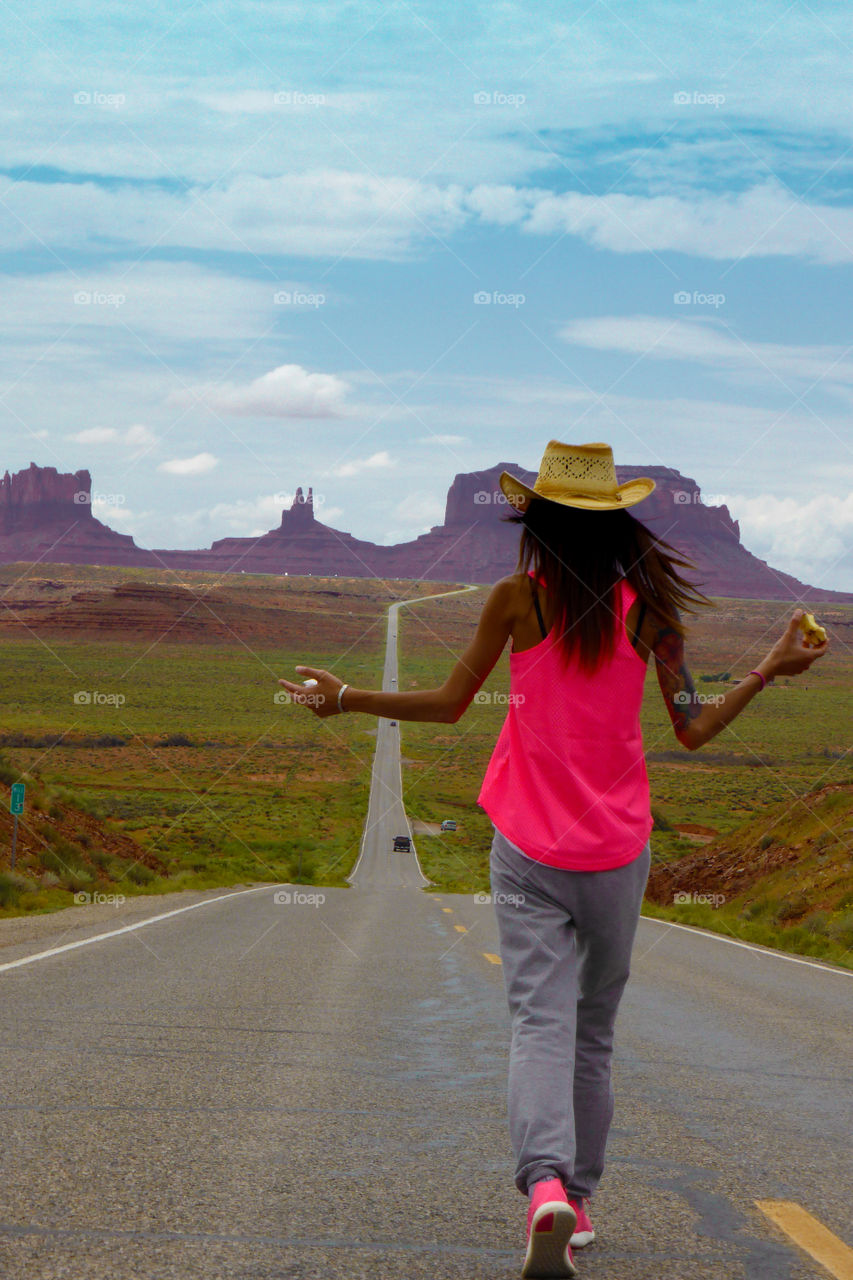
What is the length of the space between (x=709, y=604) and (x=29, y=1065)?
13.9ft

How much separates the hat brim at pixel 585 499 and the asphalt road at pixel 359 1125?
1999 millimetres

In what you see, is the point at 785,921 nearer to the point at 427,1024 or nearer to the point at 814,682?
the point at 427,1024

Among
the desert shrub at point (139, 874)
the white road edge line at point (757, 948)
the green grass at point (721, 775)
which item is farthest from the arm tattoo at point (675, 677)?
the desert shrub at point (139, 874)

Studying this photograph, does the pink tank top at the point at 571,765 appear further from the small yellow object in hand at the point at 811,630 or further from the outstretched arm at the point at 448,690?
the small yellow object in hand at the point at 811,630

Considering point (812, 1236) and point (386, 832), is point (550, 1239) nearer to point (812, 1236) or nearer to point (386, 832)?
point (812, 1236)

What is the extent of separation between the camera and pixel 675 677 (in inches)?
139

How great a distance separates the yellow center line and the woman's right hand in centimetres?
163

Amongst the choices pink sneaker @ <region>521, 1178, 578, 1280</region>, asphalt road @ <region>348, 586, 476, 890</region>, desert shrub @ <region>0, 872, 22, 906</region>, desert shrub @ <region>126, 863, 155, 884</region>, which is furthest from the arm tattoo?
desert shrub @ <region>126, 863, 155, 884</region>

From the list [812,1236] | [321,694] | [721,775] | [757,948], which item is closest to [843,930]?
[757,948]

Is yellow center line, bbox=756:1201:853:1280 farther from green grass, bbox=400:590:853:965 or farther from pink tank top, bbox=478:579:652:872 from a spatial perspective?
green grass, bbox=400:590:853:965

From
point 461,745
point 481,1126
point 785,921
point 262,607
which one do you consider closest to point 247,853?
point 785,921

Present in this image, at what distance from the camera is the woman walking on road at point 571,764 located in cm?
316

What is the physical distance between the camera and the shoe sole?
114 inches

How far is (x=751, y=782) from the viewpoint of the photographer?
6406 cm
